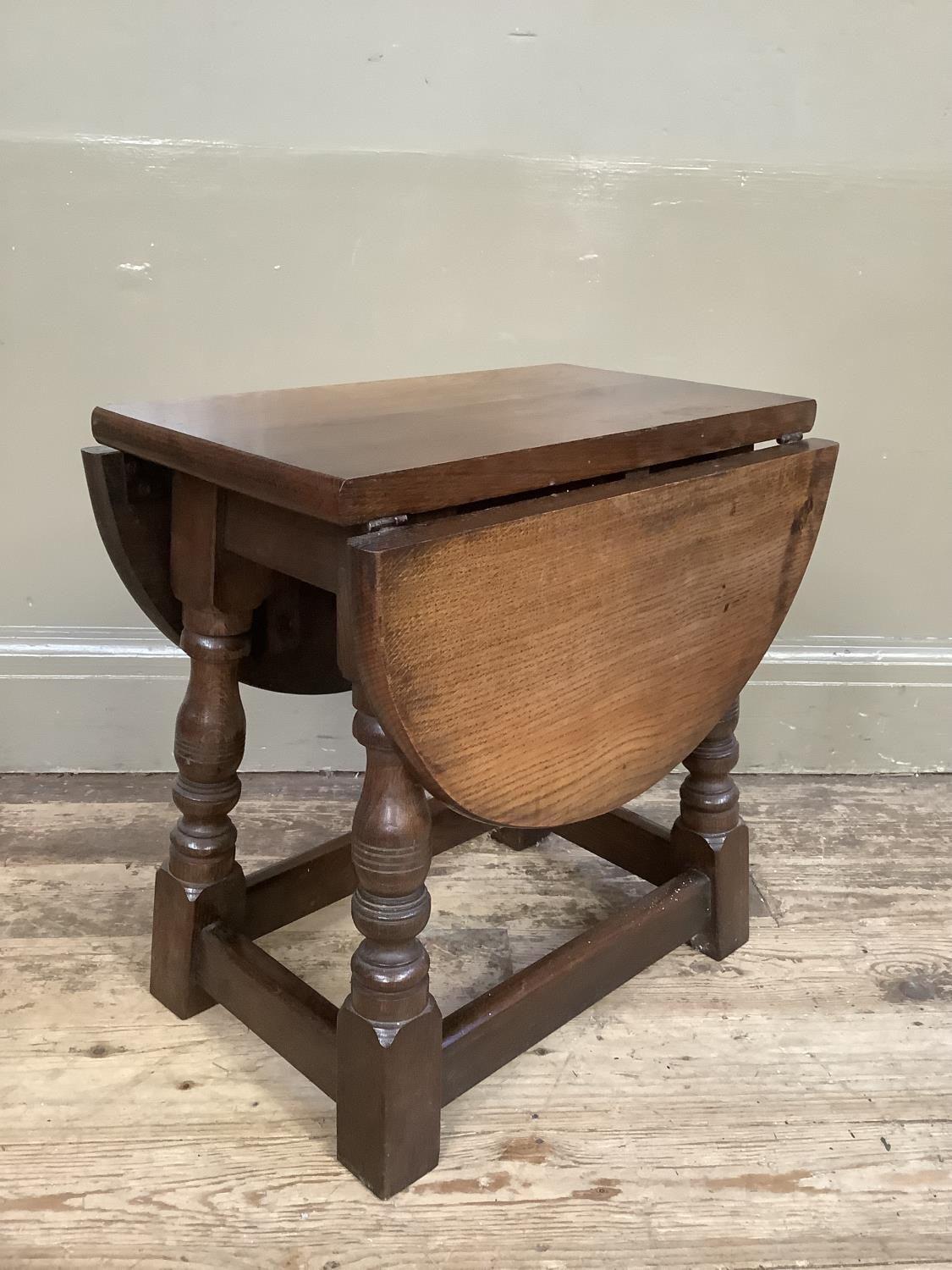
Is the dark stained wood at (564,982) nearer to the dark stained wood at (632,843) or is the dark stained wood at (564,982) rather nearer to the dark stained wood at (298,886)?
the dark stained wood at (632,843)

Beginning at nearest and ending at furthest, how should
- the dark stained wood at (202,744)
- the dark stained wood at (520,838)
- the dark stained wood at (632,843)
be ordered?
the dark stained wood at (202,744), the dark stained wood at (632,843), the dark stained wood at (520,838)

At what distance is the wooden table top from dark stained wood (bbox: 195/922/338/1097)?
554 millimetres

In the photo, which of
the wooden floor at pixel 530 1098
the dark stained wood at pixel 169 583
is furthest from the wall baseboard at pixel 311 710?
the dark stained wood at pixel 169 583

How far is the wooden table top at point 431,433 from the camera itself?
829 millimetres

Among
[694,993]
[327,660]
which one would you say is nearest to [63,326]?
[327,660]

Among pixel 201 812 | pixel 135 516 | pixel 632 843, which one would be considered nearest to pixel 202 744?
pixel 201 812

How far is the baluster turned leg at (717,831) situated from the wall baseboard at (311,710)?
1.84 feet

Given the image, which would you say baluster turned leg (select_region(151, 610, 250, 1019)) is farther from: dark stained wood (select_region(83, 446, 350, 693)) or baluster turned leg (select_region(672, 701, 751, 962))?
baluster turned leg (select_region(672, 701, 751, 962))

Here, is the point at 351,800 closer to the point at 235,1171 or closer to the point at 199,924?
the point at 199,924

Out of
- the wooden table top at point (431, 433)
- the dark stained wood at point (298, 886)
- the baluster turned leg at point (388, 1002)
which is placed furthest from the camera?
the dark stained wood at point (298, 886)

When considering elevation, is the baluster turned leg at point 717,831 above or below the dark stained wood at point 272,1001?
above

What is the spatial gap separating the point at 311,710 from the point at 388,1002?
0.92 meters

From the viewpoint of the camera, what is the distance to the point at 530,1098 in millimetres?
1138

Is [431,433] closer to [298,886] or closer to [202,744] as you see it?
[202,744]
